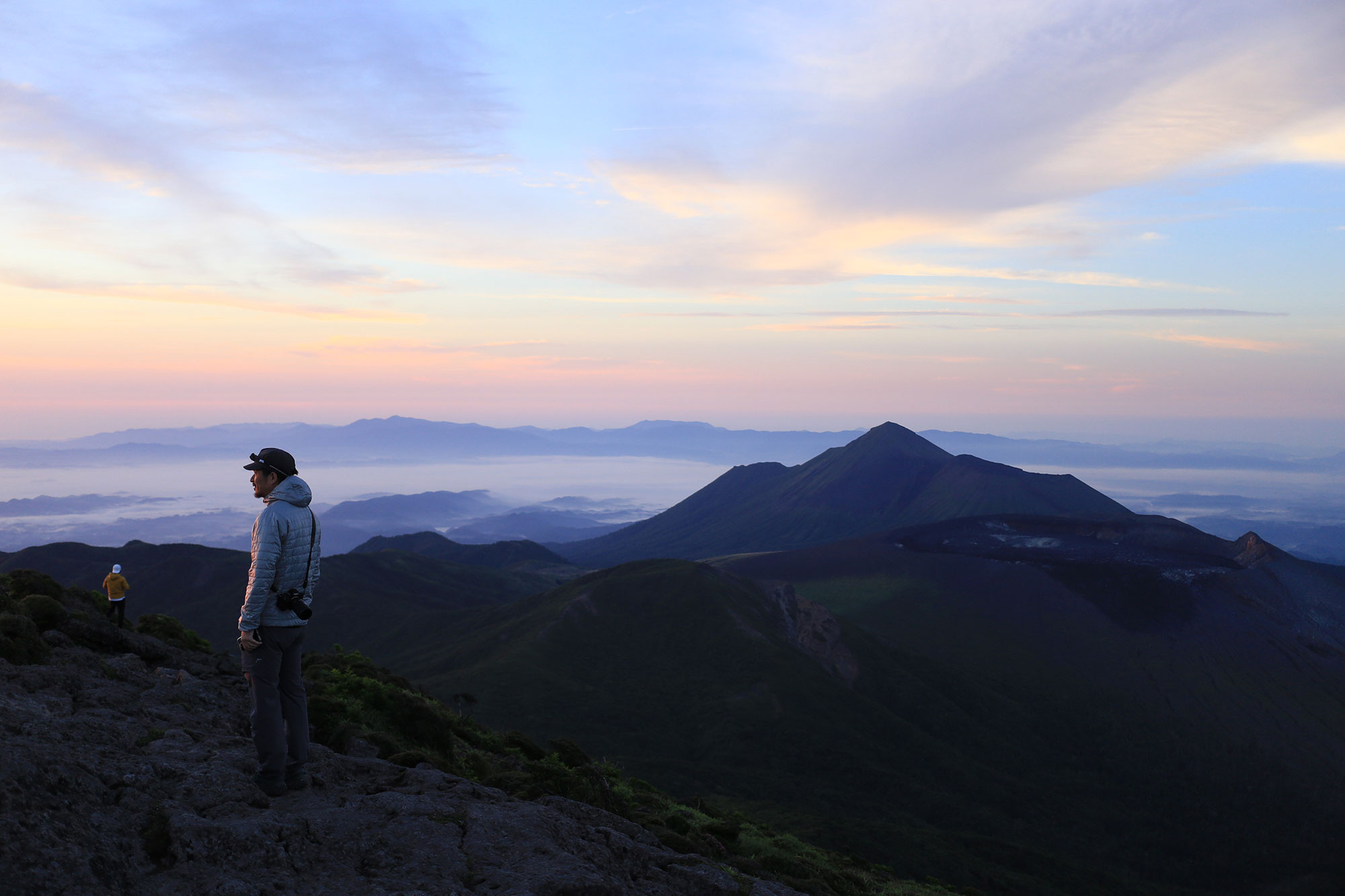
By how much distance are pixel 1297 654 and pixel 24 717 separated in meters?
147

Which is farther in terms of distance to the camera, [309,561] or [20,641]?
[20,641]

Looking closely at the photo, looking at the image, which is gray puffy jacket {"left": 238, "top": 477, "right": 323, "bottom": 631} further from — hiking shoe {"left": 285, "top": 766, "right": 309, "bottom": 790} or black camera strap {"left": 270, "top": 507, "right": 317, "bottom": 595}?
hiking shoe {"left": 285, "top": 766, "right": 309, "bottom": 790}

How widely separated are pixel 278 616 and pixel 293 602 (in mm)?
219

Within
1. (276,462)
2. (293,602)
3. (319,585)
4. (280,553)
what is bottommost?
(319,585)

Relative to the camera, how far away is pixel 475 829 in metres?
9.79

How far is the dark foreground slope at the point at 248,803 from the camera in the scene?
7.28 meters

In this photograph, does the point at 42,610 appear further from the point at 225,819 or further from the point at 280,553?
the point at 225,819

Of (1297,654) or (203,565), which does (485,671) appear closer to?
(203,565)

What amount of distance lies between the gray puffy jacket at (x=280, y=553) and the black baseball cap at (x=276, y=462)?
114 mm

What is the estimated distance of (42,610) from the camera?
12.5 m

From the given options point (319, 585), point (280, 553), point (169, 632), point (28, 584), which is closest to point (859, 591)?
point (319, 585)

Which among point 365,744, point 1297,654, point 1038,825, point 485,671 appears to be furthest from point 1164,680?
point 365,744

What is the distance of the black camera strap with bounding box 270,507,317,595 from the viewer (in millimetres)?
9227

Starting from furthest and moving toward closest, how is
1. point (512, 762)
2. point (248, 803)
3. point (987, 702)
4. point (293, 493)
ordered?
1. point (987, 702)
2. point (512, 762)
3. point (293, 493)
4. point (248, 803)
